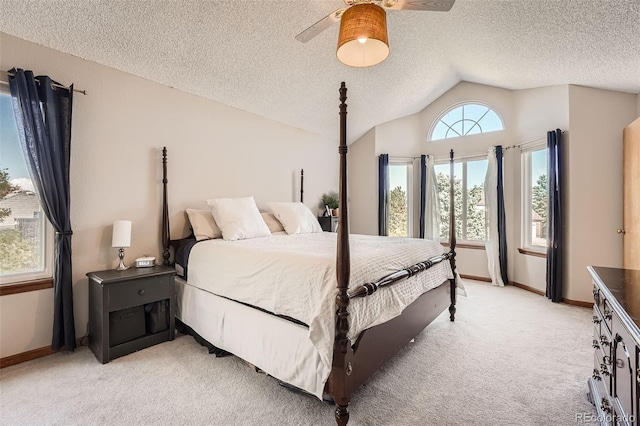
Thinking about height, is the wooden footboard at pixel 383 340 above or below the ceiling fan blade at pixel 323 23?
below

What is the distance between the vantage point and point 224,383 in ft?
6.48

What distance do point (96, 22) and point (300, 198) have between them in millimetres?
3051

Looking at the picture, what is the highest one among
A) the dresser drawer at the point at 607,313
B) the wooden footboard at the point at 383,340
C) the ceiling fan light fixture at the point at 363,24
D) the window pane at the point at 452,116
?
the window pane at the point at 452,116

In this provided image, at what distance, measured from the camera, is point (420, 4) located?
1757mm

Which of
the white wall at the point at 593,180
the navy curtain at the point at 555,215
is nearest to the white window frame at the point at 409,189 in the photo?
the navy curtain at the point at 555,215

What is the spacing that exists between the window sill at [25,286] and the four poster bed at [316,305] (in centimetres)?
101

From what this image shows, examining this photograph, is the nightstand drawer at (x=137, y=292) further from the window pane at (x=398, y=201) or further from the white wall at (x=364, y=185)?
the window pane at (x=398, y=201)

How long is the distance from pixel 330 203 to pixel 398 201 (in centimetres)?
142

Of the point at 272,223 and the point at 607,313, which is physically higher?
the point at 272,223

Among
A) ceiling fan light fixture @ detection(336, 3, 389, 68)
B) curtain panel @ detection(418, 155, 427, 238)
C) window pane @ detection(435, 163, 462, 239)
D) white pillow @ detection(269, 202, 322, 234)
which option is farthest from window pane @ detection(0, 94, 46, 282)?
window pane @ detection(435, 163, 462, 239)

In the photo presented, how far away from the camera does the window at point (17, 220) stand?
7.27ft

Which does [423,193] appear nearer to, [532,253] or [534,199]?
[534,199]

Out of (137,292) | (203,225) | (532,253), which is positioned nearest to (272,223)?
(203,225)

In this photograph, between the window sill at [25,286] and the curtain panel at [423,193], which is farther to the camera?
the curtain panel at [423,193]
